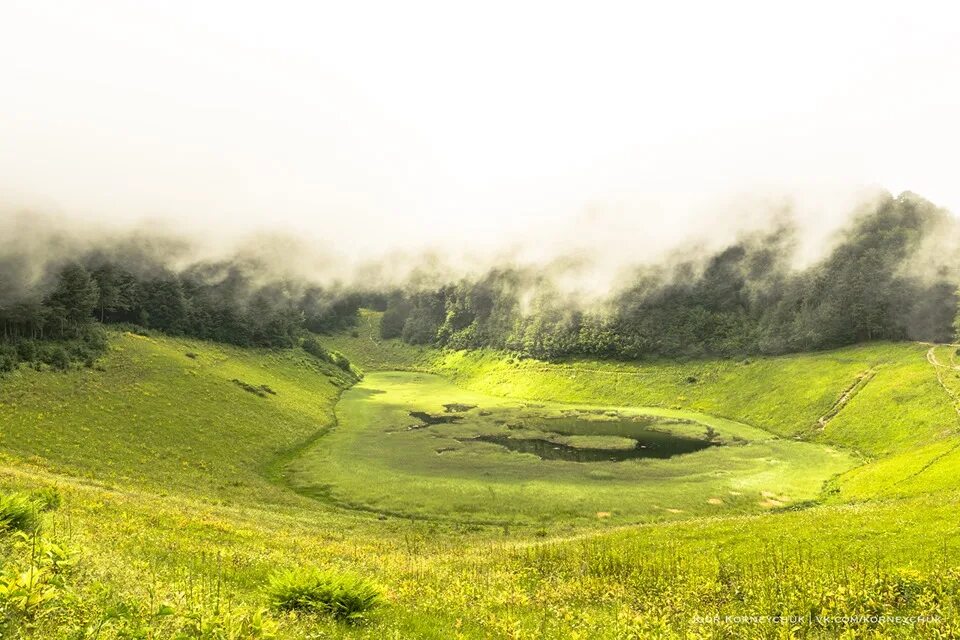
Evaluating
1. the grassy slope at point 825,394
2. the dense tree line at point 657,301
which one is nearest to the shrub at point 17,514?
the grassy slope at point 825,394

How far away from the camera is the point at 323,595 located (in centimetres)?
1411

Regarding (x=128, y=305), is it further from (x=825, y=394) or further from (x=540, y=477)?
(x=825, y=394)

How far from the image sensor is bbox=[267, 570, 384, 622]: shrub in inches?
544

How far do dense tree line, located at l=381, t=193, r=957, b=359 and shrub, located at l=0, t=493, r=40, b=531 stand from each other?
143222 millimetres

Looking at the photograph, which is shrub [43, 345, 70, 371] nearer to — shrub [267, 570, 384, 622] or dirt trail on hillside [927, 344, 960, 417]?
shrub [267, 570, 384, 622]

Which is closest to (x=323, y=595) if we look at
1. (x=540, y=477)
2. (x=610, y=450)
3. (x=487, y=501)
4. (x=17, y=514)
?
(x=17, y=514)

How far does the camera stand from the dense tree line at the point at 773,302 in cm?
11962

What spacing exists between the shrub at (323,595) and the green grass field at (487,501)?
18.0 inches

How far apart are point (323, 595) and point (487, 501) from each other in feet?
141

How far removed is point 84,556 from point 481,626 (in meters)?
11.9

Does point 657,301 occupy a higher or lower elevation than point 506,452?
higher

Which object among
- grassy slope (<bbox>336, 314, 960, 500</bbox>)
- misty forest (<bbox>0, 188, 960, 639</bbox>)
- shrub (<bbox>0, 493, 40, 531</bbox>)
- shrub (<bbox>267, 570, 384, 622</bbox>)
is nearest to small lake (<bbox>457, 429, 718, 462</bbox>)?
misty forest (<bbox>0, 188, 960, 639</bbox>)

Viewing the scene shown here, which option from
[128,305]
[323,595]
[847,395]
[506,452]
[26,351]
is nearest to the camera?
[323,595]

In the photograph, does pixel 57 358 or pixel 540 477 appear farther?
pixel 57 358
